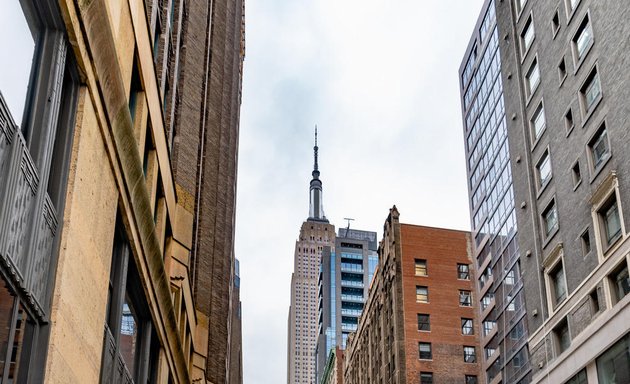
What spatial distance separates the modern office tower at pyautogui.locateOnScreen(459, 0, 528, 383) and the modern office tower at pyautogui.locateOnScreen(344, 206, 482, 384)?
16.0 meters

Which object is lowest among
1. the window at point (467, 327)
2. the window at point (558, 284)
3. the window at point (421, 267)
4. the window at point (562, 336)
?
the window at point (562, 336)

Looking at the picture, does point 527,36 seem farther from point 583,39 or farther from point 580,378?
point 580,378

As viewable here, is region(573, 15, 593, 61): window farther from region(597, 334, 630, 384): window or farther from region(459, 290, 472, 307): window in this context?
region(459, 290, 472, 307): window

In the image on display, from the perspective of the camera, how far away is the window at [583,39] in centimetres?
3794

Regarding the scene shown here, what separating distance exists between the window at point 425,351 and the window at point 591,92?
44.4 m

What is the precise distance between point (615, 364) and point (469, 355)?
49792mm

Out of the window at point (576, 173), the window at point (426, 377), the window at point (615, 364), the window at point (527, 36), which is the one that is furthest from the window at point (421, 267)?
the window at point (615, 364)

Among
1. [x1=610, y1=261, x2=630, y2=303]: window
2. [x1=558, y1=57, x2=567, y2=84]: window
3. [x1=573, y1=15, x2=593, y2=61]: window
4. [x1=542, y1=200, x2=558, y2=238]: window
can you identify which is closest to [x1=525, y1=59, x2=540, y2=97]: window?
[x1=558, y1=57, x2=567, y2=84]: window

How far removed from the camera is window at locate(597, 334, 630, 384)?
102 ft

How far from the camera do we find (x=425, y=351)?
7912cm

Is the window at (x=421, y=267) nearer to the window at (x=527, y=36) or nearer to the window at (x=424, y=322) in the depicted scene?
the window at (x=424, y=322)

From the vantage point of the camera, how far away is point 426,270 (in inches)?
3270

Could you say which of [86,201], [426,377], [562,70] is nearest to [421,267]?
[426,377]

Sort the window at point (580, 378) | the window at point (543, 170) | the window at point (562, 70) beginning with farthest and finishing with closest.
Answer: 1. the window at point (543, 170)
2. the window at point (562, 70)
3. the window at point (580, 378)
